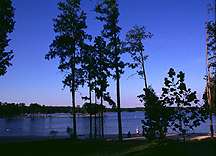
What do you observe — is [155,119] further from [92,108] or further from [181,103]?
[92,108]

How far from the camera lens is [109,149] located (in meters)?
28.6

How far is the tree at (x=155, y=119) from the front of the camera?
27969 millimetres

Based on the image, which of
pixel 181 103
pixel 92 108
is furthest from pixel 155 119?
pixel 92 108

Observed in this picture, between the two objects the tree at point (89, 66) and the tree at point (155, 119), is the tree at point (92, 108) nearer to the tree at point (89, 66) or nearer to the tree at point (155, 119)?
the tree at point (89, 66)

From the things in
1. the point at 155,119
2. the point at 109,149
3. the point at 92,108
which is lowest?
the point at 109,149

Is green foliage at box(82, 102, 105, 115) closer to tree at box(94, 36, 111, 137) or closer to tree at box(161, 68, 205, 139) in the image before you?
tree at box(94, 36, 111, 137)

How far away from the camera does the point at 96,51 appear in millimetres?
44969

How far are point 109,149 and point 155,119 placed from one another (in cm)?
387

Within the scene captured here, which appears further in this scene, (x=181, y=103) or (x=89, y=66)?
(x=89, y=66)

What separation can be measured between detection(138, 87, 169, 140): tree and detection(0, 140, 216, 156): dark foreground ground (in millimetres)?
1020

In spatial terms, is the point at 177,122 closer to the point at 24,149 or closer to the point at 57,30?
the point at 24,149

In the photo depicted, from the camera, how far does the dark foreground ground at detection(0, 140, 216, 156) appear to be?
74.8ft

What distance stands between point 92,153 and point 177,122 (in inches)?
247

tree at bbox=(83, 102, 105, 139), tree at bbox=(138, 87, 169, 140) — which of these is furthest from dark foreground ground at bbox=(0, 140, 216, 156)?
tree at bbox=(83, 102, 105, 139)
